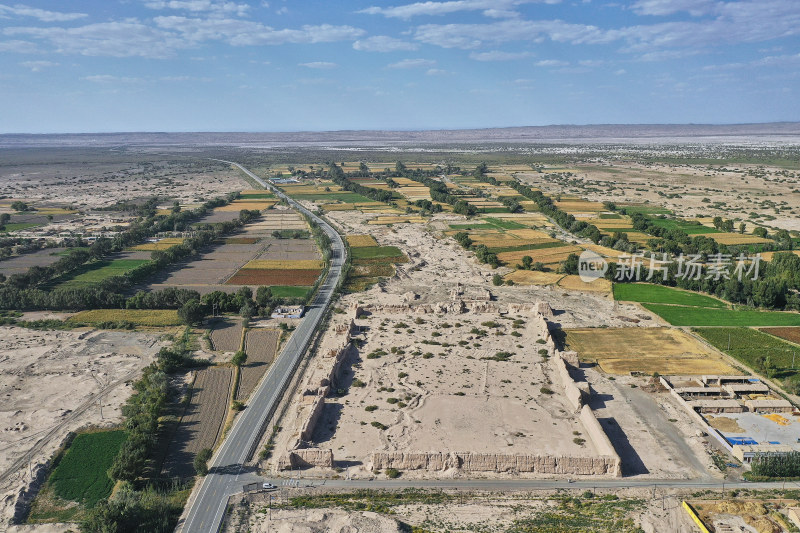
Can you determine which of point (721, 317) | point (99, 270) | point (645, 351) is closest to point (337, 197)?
point (99, 270)

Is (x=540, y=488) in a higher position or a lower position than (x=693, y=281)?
lower

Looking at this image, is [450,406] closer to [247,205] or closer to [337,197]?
[247,205]

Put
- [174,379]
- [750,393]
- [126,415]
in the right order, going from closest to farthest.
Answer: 1. [126,415]
2. [750,393]
3. [174,379]

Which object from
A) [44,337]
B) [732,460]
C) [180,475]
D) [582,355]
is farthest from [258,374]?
[732,460]

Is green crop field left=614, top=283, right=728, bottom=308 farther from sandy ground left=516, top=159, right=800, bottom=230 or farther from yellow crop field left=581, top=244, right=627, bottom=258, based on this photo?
sandy ground left=516, top=159, right=800, bottom=230

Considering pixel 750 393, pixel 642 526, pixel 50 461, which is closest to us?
pixel 642 526

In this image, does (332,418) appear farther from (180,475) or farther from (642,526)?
(642,526)

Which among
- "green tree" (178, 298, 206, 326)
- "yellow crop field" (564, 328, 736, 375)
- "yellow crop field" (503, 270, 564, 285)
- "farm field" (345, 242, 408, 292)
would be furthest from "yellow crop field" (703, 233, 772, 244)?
"green tree" (178, 298, 206, 326)
